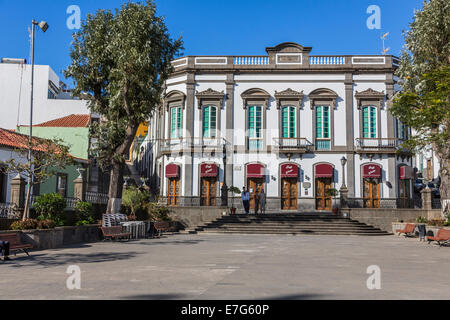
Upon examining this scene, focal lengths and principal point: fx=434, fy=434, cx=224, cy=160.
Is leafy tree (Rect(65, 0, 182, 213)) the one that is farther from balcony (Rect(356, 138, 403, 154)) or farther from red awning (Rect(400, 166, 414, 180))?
red awning (Rect(400, 166, 414, 180))

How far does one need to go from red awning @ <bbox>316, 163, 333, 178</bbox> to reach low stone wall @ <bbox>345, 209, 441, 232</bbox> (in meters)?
4.19

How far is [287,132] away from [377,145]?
6153 mm

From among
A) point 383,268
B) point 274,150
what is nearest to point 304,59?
point 274,150

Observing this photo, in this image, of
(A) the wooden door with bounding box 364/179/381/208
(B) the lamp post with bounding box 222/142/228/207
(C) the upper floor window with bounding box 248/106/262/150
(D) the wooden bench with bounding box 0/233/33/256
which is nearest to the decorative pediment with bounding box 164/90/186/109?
(B) the lamp post with bounding box 222/142/228/207

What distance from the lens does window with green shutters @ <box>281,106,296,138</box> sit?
30375mm

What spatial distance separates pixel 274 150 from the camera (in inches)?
1180

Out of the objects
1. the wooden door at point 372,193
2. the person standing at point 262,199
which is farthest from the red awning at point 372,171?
the person standing at point 262,199

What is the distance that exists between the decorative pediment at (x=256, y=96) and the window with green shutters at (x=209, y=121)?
225 centimetres

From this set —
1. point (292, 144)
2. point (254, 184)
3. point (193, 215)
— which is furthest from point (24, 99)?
point (292, 144)

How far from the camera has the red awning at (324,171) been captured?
29469mm

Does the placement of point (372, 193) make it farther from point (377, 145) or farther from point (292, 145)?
point (292, 145)

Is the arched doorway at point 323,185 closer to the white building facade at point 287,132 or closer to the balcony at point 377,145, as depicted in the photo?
the white building facade at point 287,132

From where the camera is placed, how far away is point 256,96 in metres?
30.4
